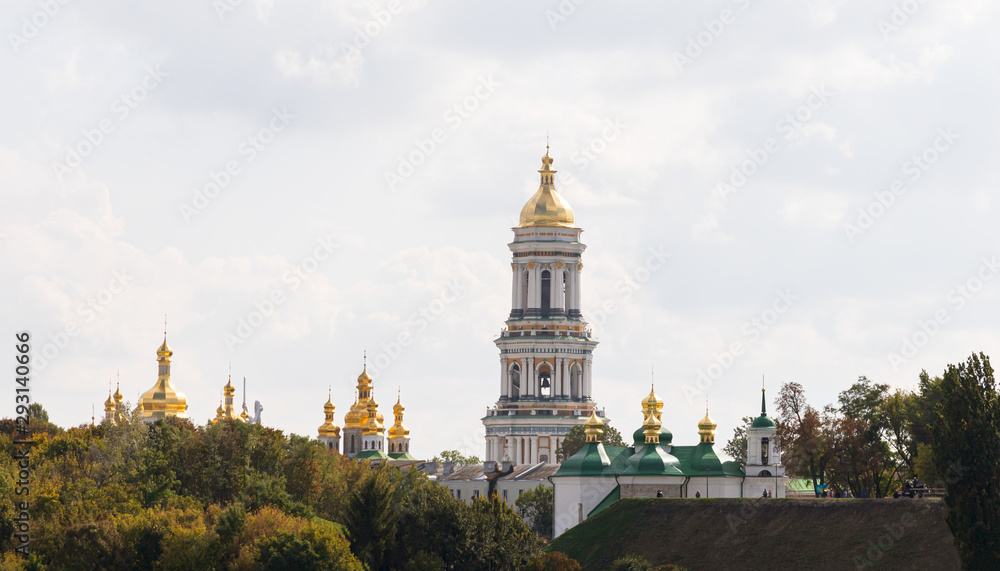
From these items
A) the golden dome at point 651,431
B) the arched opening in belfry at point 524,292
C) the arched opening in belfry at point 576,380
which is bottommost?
the golden dome at point 651,431

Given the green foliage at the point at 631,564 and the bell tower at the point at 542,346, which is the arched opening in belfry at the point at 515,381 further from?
the green foliage at the point at 631,564

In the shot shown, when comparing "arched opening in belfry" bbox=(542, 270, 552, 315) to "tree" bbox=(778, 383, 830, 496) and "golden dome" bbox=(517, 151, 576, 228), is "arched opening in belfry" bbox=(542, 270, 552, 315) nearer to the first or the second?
"golden dome" bbox=(517, 151, 576, 228)

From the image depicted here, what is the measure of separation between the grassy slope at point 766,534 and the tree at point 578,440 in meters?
28.9

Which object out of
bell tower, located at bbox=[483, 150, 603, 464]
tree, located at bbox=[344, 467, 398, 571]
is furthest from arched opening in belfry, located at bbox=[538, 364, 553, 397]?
tree, located at bbox=[344, 467, 398, 571]

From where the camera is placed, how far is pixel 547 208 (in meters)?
131

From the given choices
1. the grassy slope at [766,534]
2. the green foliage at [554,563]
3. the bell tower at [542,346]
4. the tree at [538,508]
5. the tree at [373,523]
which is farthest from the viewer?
the bell tower at [542,346]

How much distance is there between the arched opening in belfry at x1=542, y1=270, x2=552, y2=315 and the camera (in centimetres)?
13050

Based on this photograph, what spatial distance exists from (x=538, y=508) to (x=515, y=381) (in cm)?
2446

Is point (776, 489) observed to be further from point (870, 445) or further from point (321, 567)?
point (321, 567)

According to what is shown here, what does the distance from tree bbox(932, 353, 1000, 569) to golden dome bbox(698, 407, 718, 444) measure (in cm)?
2940

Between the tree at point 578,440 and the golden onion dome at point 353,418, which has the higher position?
the golden onion dome at point 353,418

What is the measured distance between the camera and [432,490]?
265 ft

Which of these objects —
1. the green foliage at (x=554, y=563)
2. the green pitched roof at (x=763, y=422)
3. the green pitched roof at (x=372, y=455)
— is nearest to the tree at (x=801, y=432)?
the green pitched roof at (x=763, y=422)

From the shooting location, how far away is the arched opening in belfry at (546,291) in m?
130
